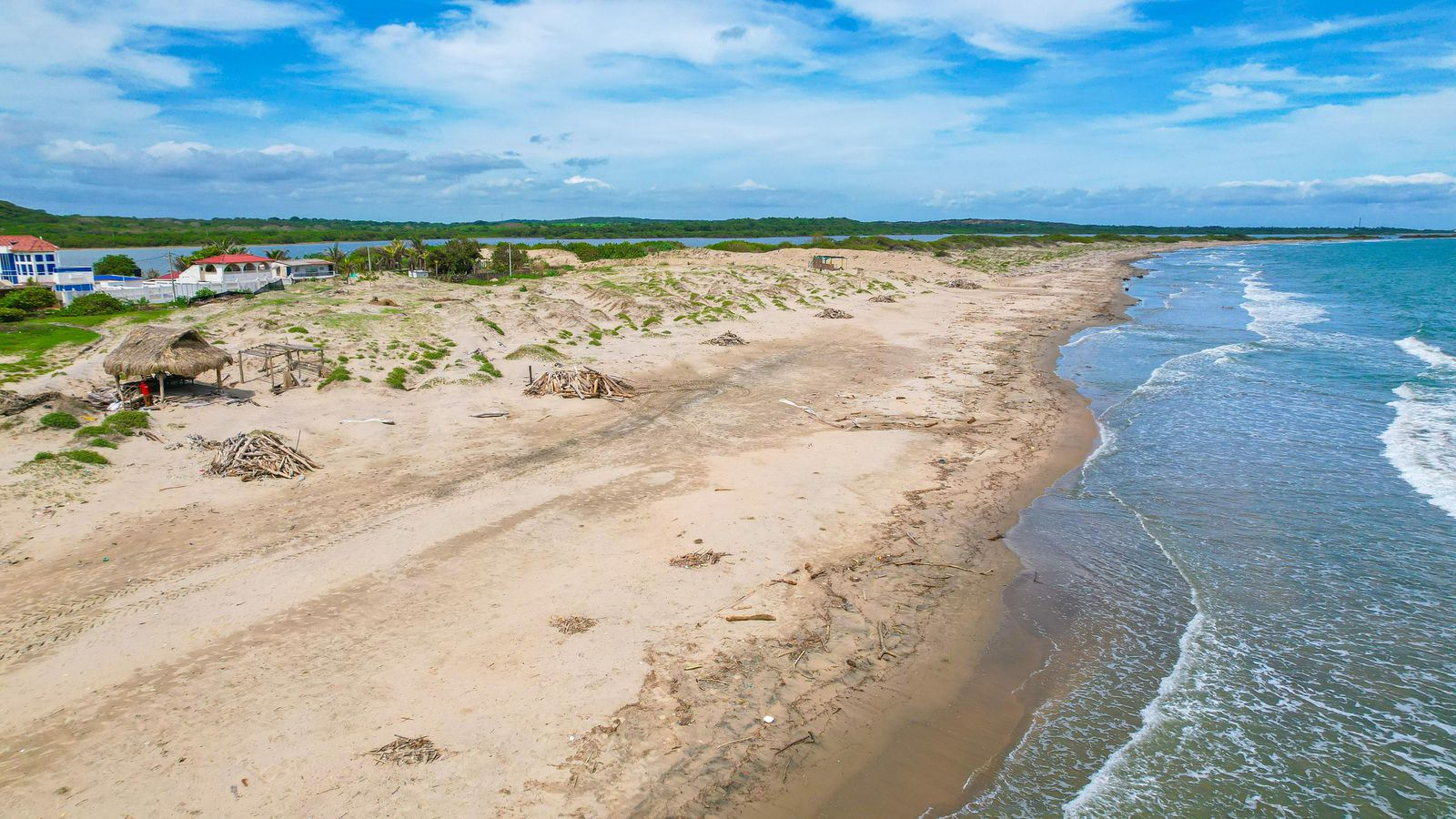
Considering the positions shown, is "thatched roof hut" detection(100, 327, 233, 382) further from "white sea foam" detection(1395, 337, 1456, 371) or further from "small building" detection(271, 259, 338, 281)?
"white sea foam" detection(1395, 337, 1456, 371)

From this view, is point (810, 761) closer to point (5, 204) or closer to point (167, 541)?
point (167, 541)

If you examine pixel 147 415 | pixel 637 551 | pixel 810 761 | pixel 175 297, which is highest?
pixel 175 297

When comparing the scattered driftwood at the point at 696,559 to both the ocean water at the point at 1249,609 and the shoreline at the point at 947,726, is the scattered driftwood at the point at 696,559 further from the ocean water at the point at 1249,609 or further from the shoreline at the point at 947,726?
the ocean water at the point at 1249,609

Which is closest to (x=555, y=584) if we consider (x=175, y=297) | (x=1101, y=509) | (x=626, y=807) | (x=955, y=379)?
(x=626, y=807)

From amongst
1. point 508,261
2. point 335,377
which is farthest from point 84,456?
point 508,261

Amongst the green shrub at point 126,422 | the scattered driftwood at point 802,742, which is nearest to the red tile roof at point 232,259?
the green shrub at point 126,422

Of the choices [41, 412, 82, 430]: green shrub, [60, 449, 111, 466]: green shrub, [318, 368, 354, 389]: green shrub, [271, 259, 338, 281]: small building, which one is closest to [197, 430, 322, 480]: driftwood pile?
[60, 449, 111, 466]: green shrub
